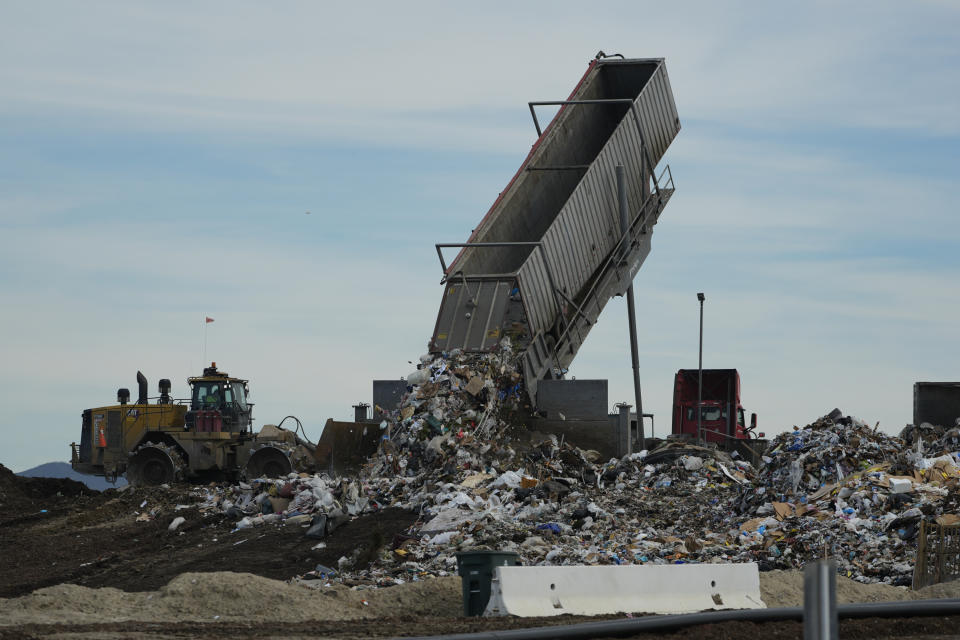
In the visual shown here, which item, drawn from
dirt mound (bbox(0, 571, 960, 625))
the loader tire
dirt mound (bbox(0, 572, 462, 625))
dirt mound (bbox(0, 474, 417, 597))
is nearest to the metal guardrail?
dirt mound (bbox(0, 571, 960, 625))

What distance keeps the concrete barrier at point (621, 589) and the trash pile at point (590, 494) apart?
7.78ft

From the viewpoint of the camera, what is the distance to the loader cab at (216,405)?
22.3 m

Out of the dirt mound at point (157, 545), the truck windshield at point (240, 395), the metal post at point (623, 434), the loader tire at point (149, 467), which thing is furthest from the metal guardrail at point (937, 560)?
the loader tire at point (149, 467)

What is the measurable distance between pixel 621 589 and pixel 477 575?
1182 mm

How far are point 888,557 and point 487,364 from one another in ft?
22.7

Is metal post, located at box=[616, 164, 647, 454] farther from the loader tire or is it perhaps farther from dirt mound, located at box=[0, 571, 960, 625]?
the loader tire

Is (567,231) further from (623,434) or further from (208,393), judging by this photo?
(208,393)

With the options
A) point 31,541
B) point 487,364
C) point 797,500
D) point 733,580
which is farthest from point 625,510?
point 31,541

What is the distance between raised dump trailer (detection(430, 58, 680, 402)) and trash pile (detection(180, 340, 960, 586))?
58 cm

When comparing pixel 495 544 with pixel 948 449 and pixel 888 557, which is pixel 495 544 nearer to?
pixel 888 557

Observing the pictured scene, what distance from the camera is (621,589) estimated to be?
959 centimetres

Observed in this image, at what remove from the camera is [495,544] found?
13.5m

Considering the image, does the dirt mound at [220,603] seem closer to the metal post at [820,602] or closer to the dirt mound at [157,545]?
the dirt mound at [157,545]

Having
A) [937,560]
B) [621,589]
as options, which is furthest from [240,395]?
[937,560]
